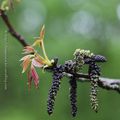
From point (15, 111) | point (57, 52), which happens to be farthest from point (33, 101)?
point (57, 52)

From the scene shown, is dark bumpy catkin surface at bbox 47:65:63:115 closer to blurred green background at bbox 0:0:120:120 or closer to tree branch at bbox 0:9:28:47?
tree branch at bbox 0:9:28:47

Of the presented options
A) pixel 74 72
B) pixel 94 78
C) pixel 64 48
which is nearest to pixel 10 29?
pixel 74 72

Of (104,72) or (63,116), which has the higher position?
(104,72)

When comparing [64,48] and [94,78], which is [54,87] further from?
[64,48]

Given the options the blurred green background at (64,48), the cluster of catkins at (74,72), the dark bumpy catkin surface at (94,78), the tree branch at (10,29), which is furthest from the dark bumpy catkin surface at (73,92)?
the blurred green background at (64,48)

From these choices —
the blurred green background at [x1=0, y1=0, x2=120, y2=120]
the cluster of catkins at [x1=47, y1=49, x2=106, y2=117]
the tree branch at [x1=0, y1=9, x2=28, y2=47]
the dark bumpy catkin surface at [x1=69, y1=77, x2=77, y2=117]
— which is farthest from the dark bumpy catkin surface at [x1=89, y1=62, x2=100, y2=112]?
the blurred green background at [x1=0, y1=0, x2=120, y2=120]

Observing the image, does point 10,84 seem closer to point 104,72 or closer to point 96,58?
point 104,72

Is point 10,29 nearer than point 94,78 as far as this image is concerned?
No
